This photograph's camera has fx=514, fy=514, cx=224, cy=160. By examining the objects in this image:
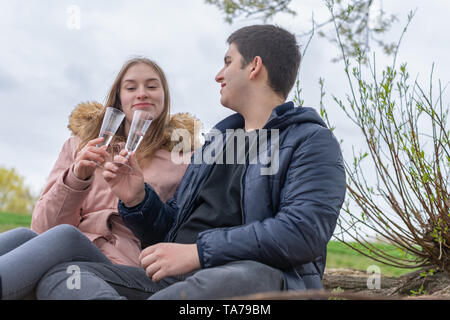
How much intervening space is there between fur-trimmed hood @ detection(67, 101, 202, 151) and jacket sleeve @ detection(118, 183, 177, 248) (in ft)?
1.98

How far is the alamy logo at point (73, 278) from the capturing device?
1.87 metres

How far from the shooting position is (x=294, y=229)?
1872 millimetres

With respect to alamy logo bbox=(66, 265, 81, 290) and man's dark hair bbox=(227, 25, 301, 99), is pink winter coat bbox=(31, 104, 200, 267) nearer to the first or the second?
alamy logo bbox=(66, 265, 81, 290)

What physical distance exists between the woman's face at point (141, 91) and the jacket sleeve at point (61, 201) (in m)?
0.50

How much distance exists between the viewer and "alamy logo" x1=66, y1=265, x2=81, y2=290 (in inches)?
73.8

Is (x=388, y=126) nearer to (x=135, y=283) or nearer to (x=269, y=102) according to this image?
(x=269, y=102)

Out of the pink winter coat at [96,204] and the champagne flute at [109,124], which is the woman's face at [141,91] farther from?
the champagne flute at [109,124]

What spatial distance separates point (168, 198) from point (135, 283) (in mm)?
850

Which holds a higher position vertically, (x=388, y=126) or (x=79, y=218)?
(x=388, y=126)

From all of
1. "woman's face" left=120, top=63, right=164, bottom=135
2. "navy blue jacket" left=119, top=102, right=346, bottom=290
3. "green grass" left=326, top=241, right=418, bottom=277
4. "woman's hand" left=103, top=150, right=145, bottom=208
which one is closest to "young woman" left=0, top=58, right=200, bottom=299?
"woman's face" left=120, top=63, right=164, bottom=135

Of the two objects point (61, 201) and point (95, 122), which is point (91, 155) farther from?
point (95, 122)

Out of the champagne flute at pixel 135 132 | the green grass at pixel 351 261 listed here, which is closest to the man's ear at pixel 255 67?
the champagne flute at pixel 135 132
